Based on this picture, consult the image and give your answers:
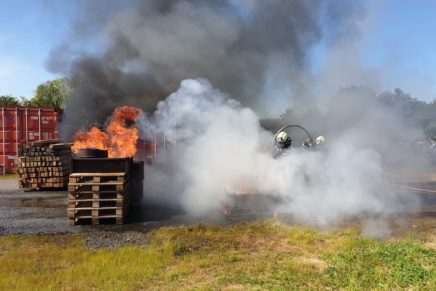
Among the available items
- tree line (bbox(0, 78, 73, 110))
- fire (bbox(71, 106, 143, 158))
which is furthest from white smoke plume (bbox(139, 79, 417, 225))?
tree line (bbox(0, 78, 73, 110))

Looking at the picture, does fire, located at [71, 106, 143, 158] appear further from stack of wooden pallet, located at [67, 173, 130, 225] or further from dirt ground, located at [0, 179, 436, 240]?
stack of wooden pallet, located at [67, 173, 130, 225]

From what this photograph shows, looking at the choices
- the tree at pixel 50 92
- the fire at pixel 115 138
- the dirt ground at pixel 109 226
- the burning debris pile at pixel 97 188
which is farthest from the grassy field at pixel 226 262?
the tree at pixel 50 92

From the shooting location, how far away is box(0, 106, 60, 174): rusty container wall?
18891 mm

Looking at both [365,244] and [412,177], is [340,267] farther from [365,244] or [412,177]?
[412,177]

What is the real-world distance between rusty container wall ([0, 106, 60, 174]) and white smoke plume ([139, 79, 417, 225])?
841 centimetres

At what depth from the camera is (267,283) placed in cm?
516

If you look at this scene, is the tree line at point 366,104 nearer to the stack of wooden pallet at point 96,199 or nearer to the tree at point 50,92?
the stack of wooden pallet at point 96,199

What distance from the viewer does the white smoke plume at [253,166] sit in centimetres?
1019

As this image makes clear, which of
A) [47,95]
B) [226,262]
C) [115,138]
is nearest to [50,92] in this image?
[47,95]

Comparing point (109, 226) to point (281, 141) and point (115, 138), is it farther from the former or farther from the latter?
point (281, 141)

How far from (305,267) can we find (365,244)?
1.83 metres

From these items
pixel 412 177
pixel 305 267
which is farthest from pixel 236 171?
pixel 412 177

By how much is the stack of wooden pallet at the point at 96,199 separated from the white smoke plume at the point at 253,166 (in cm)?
204

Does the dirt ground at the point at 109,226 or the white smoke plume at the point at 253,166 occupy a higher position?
the white smoke plume at the point at 253,166
